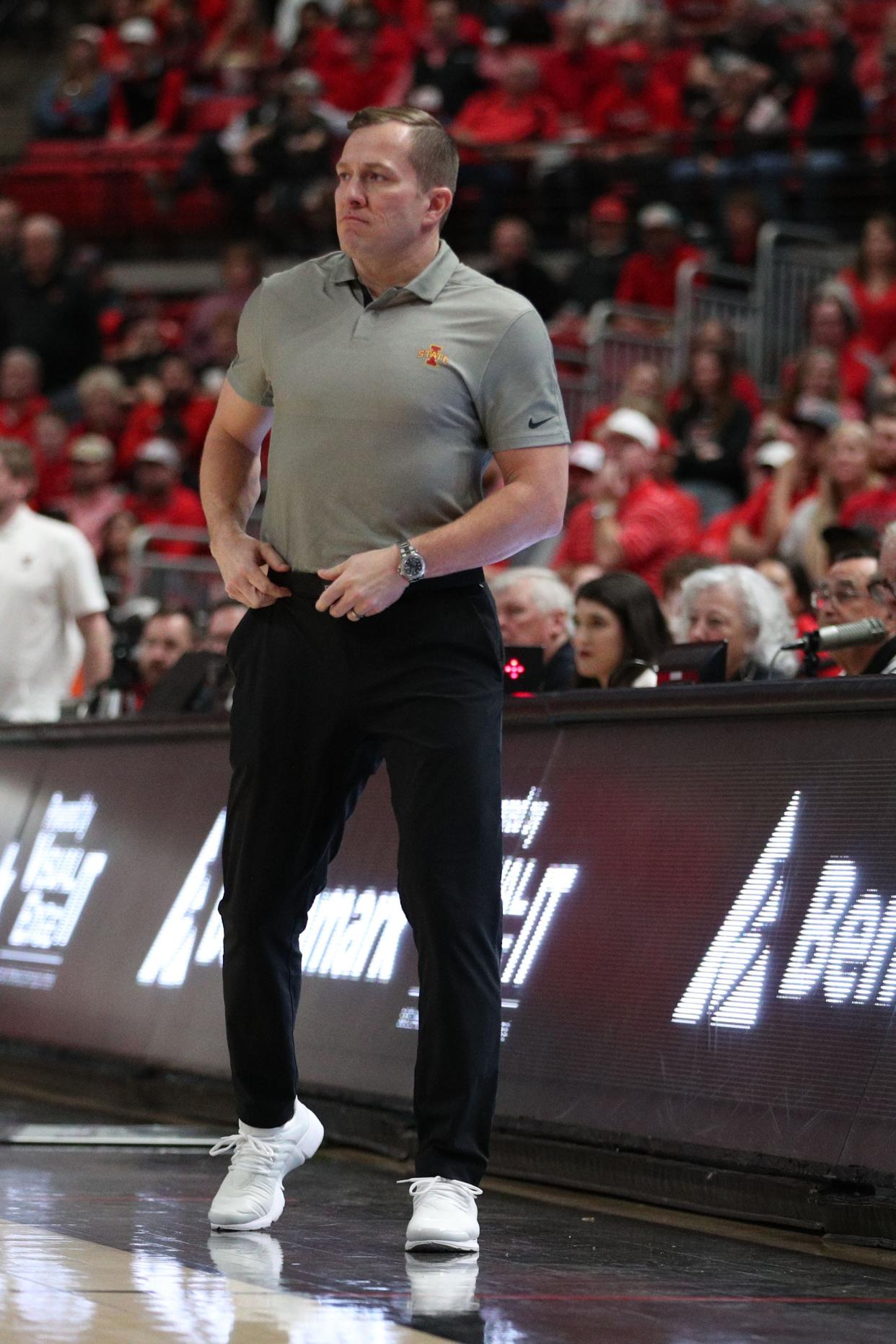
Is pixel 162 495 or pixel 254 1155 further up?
pixel 162 495

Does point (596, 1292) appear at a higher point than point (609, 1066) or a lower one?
lower

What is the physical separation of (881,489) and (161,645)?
3.39 metres

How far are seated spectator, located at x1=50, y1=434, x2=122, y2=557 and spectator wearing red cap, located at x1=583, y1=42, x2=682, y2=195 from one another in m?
4.24

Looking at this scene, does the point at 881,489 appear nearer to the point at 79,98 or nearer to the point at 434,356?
the point at 434,356

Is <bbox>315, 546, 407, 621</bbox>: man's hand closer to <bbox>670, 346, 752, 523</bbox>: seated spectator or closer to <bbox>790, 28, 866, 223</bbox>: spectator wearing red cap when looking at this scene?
<bbox>670, 346, 752, 523</bbox>: seated spectator

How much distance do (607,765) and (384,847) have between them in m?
0.94

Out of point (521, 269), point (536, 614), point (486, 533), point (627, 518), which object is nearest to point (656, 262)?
point (521, 269)

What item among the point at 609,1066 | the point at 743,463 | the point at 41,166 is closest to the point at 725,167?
the point at 743,463

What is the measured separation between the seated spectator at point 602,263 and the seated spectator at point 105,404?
3.52 m

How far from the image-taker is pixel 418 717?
4.32m

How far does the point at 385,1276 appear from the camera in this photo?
3994mm

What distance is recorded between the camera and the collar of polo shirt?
14.4 ft

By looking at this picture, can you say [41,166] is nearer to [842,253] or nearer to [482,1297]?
[842,253]

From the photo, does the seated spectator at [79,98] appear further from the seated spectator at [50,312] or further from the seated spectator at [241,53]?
the seated spectator at [50,312]
